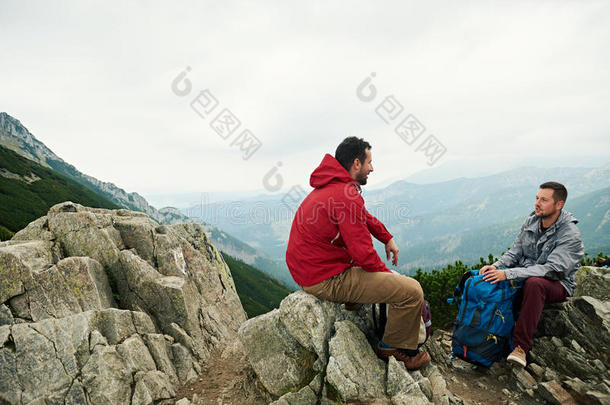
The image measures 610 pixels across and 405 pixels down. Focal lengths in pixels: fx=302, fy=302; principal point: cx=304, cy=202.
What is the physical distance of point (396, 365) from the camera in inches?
266

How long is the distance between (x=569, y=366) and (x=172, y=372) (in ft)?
37.1

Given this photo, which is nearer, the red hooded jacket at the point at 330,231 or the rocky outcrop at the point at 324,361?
the red hooded jacket at the point at 330,231

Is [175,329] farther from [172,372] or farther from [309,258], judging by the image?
[309,258]

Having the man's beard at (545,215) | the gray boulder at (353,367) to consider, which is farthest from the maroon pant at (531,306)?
the gray boulder at (353,367)

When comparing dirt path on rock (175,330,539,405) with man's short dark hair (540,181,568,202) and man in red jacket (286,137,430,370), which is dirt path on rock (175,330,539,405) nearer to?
man in red jacket (286,137,430,370)

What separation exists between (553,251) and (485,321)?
2.56 meters

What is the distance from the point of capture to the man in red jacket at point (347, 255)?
21.0ft

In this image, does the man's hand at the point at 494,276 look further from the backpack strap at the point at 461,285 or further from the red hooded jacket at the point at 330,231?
the red hooded jacket at the point at 330,231

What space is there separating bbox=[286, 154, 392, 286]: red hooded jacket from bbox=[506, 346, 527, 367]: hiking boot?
13.6 ft

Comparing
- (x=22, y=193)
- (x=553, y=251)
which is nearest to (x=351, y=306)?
(x=553, y=251)

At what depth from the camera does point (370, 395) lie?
6.50 m

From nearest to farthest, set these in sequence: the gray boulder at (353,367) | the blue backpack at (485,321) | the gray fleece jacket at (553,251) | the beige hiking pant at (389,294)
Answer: the gray boulder at (353,367) < the beige hiking pant at (389,294) < the gray fleece jacket at (553,251) < the blue backpack at (485,321)

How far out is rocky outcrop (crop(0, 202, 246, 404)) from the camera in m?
8.05

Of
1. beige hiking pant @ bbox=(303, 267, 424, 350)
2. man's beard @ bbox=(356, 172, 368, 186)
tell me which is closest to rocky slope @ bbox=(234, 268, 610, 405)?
beige hiking pant @ bbox=(303, 267, 424, 350)
